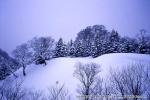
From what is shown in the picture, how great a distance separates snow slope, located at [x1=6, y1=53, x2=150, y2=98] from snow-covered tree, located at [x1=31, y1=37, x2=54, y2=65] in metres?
Answer: 3.74

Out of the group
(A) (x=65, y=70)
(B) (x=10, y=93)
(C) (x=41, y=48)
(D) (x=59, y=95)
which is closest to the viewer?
(B) (x=10, y=93)

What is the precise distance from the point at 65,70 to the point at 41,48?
56.0ft

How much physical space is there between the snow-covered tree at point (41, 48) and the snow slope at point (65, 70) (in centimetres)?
374

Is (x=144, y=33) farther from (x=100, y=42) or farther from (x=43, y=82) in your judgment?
(x=43, y=82)

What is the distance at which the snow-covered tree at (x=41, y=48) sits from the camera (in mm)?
49381

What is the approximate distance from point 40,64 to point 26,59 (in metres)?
4.79

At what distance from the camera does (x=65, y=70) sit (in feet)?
125

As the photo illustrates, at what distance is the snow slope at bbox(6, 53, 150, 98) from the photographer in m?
32.0

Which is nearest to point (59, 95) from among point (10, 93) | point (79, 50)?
point (10, 93)

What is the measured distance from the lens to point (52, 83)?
33.8m

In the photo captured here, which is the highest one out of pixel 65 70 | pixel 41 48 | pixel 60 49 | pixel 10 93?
pixel 41 48

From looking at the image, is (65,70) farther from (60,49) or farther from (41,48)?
(60,49)

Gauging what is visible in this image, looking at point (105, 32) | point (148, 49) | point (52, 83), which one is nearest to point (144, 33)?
point (148, 49)

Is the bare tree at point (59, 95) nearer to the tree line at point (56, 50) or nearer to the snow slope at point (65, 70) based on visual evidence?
the snow slope at point (65, 70)
